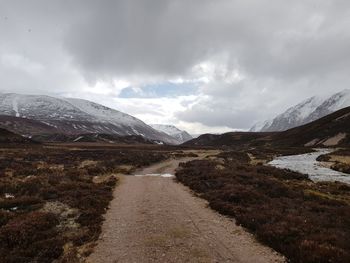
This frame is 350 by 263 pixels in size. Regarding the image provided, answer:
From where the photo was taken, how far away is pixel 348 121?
13600 centimetres

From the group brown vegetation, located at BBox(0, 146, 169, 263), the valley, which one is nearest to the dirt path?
the valley

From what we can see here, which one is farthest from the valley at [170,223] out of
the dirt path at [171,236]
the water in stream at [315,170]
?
the water in stream at [315,170]

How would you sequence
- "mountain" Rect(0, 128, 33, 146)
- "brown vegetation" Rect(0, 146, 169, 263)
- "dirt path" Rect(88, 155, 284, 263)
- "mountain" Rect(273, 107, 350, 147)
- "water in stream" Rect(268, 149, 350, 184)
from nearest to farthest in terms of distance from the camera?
1. "dirt path" Rect(88, 155, 284, 263)
2. "brown vegetation" Rect(0, 146, 169, 263)
3. "water in stream" Rect(268, 149, 350, 184)
4. "mountain" Rect(0, 128, 33, 146)
5. "mountain" Rect(273, 107, 350, 147)

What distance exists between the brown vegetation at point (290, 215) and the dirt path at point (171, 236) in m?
0.79

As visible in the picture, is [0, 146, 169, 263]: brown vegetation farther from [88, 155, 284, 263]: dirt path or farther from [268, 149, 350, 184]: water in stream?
[268, 149, 350, 184]: water in stream

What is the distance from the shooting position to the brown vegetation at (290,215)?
573 inches

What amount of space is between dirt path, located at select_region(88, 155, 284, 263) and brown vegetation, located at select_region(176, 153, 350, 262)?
79 cm

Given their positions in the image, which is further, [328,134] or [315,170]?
[328,134]

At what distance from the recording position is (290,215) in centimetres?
1969

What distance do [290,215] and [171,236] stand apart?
6.72m

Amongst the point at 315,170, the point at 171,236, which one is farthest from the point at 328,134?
the point at 171,236

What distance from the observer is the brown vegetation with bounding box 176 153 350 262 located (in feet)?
47.7

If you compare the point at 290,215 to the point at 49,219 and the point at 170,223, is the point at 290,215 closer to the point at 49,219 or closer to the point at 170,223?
the point at 170,223

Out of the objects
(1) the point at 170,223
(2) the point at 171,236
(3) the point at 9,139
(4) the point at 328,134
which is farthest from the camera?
(4) the point at 328,134
